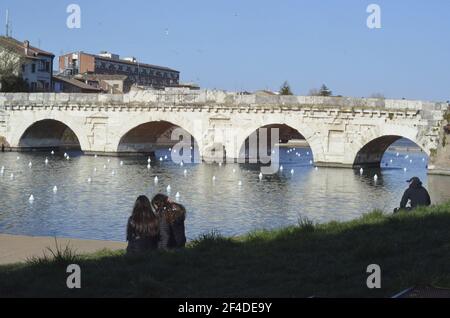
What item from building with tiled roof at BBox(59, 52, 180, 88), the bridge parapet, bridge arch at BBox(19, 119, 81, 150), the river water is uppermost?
building with tiled roof at BBox(59, 52, 180, 88)

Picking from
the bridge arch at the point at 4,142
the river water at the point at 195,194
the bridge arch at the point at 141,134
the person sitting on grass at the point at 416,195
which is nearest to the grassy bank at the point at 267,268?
the person sitting on grass at the point at 416,195

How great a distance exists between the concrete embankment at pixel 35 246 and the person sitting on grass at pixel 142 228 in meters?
3.37

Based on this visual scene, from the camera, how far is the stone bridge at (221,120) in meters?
43.3

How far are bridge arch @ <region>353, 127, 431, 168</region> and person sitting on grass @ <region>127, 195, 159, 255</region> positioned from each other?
3315cm

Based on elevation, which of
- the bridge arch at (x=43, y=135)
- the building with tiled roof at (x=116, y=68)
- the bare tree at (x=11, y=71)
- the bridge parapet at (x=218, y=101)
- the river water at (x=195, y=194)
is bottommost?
the river water at (x=195, y=194)

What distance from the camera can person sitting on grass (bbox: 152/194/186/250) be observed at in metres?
12.0

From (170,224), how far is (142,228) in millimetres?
543

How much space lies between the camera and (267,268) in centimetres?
960

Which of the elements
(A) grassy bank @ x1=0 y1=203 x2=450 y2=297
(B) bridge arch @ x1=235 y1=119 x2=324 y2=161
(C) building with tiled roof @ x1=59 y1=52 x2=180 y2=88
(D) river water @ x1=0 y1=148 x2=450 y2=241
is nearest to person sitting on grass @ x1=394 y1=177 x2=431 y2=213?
(A) grassy bank @ x1=0 y1=203 x2=450 y2=297

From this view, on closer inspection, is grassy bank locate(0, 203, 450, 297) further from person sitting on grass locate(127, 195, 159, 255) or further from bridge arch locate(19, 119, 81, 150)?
bridge arch locate(19, 119, 81, 150)

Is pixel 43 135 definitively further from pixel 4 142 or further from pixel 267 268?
A: pixel 267 268

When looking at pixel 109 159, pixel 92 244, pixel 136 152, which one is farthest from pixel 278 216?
pixel 136 152

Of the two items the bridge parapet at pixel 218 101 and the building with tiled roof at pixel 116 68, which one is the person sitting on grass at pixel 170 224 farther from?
the building with tiled roof at pixel 116 68

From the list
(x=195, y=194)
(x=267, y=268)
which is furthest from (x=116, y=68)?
(x=267, y=268)
